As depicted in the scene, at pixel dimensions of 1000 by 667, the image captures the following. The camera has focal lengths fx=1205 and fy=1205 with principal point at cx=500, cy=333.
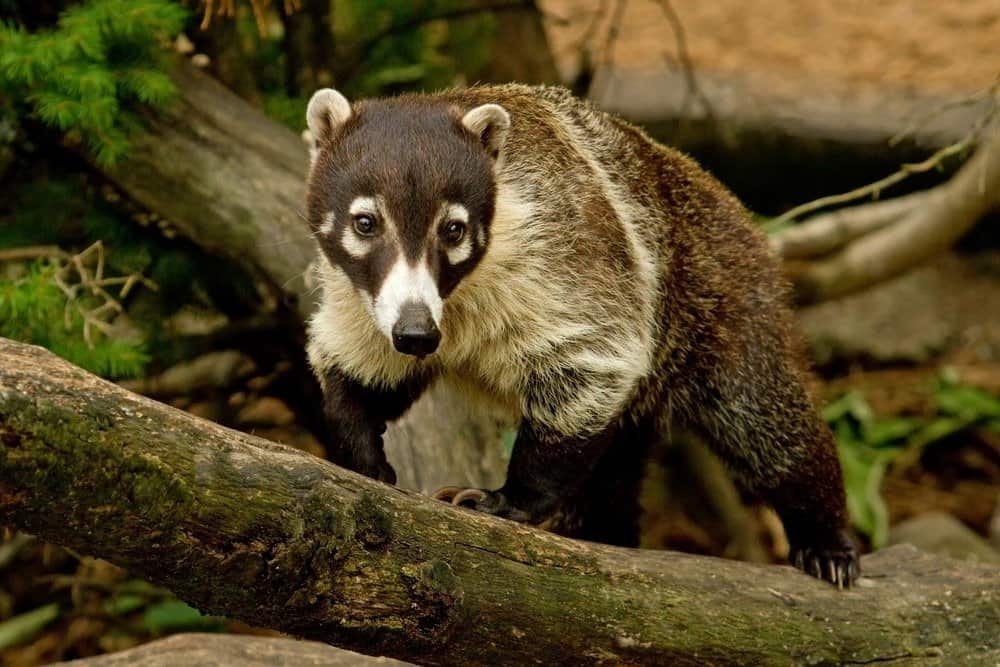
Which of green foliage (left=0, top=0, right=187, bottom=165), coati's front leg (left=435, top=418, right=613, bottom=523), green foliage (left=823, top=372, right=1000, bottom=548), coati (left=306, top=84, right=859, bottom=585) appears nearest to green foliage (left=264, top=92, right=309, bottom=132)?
green foliage (left=0, top=0, right=187, bottom=165)

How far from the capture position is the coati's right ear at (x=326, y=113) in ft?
18.2

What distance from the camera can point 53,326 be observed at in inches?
261

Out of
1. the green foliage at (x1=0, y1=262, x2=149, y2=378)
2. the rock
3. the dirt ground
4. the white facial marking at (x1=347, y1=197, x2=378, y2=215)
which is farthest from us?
the dirt ground

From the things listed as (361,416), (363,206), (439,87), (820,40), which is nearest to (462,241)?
(363,206)

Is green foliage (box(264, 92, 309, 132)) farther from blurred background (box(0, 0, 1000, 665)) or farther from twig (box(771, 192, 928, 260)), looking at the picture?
twig (box(771, 192, 928, 260))

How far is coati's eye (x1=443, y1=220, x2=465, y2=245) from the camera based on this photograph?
5.22 m

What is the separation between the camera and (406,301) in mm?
4859

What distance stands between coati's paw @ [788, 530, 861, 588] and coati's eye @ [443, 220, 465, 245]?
2.63m

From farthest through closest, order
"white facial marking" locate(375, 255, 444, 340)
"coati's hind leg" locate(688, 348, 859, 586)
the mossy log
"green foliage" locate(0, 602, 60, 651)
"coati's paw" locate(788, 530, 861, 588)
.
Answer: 1. "green foliage" locate(0, 602, 60, 651)
2. "coati's hind leg" locate(688, 348, 859, 586)
3. "coati's paw" locate(788, 530, 861, 588)
4. "white facial marking" locate(375, 255, 444, 340)
5. the mossy log

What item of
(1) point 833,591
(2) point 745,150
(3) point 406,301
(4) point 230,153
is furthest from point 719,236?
(2) point 745,150

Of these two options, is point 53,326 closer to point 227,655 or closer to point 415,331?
point 227,655

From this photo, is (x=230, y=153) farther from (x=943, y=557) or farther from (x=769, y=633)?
(x=943, y=557)

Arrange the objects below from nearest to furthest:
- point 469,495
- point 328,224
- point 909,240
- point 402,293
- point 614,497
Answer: point 402,293 → point 328,224 → point 469,495 → point 614,497 → point 909,240

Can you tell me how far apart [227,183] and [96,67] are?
3.53 ft
